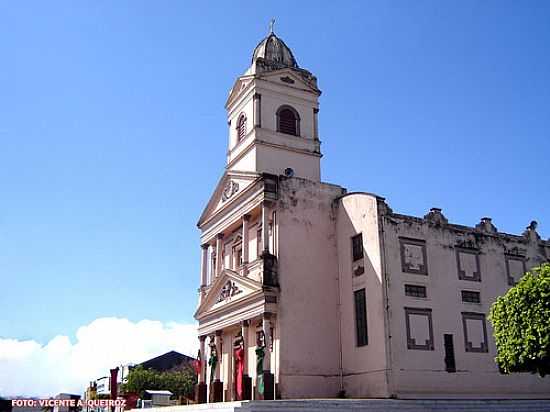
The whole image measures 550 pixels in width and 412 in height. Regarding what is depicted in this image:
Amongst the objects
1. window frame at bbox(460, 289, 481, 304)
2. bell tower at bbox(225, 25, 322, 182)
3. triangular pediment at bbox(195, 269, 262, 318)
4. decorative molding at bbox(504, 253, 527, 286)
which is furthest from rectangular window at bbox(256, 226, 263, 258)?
decorative molding at bbox(504, 253, 527, 286)

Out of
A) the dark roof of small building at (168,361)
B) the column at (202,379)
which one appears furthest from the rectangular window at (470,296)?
the dark roof of small building at (168,361)

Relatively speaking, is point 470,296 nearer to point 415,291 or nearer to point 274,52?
point 415,291

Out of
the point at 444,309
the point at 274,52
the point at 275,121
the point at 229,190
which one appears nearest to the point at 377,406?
the point at 444,309

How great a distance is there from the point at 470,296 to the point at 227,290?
1127 centimetres

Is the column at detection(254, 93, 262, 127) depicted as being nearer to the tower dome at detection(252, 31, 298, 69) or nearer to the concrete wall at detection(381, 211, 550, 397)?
the tower dome at detection(252, 31, 298, 69)

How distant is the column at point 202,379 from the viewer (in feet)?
99.2

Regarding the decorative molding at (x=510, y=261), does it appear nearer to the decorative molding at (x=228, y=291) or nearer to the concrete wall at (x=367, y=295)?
the concrete wall at (x=367, y=295)

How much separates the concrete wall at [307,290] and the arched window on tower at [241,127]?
6.65m

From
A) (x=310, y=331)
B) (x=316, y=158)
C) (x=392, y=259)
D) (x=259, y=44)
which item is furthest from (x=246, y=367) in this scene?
(x=259, y=44)

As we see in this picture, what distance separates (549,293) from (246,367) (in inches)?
531

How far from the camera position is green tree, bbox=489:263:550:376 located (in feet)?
65.7

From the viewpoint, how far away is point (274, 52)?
3600cm

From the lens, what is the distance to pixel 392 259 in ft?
86.5

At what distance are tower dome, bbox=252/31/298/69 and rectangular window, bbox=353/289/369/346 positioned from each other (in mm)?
14369
